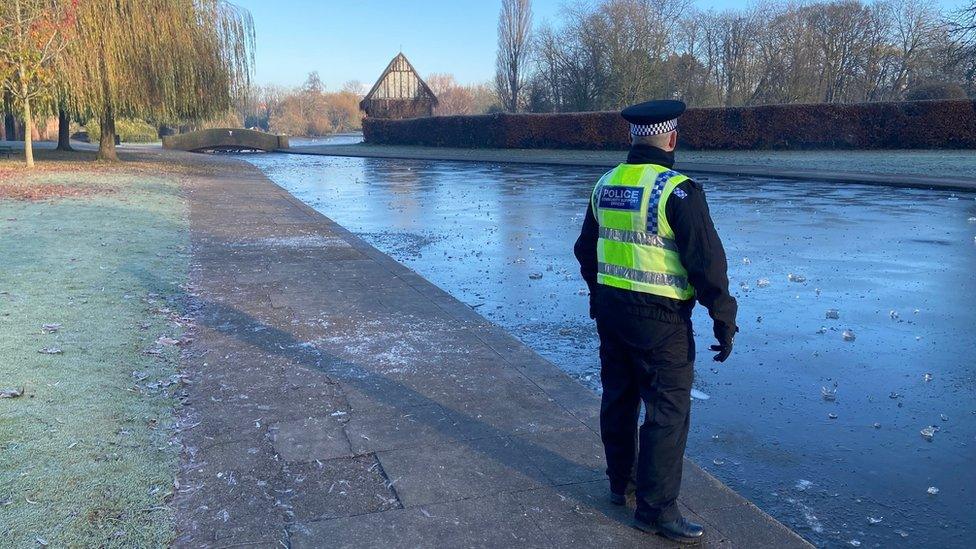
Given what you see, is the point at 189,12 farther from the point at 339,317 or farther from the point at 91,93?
the point at 339,317

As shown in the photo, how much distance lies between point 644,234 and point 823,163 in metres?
27.4

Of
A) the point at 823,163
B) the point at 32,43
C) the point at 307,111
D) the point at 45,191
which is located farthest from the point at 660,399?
the point at 307,111

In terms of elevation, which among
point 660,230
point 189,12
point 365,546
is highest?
point 189,12

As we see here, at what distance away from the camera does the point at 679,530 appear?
3.18 metres

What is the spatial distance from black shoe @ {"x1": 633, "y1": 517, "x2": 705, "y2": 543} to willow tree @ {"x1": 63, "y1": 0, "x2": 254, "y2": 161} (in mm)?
23208

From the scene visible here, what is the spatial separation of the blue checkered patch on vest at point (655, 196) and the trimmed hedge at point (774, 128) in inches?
1275

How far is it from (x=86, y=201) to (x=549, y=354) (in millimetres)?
11969

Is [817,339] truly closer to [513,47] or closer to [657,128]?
[657,128]

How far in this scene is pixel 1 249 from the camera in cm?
905

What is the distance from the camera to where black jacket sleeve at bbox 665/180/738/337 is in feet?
10.1

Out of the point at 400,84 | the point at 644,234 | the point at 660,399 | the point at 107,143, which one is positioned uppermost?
the point at 400,84

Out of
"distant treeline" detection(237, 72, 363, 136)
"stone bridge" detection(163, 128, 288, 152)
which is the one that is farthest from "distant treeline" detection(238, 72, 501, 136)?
"stone bridge" detection(163, 128, 288, 152)

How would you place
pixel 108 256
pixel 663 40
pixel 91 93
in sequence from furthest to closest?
pixel 663 40, pixel 91 93, pixel 108 256

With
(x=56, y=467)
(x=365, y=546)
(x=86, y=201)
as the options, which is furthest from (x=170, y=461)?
(x=86, y=201)
